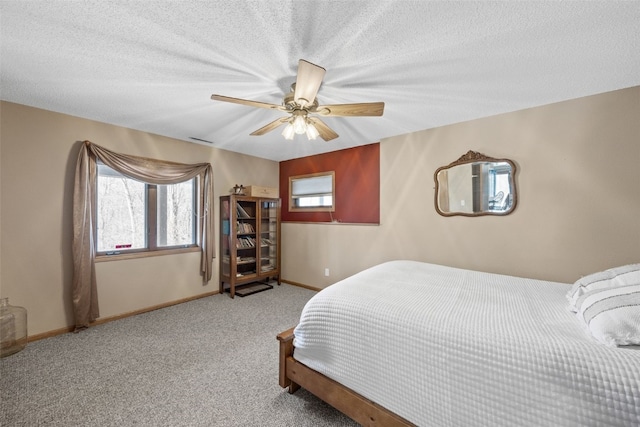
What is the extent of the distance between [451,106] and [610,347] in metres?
2.14

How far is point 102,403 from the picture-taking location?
1644mm

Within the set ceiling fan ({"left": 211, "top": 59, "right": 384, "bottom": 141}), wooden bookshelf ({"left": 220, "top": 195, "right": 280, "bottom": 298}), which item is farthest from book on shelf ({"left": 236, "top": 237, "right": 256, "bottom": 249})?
ceiling fan ({"left": 211, "top": 59, "right": 384, "bottom": 141})

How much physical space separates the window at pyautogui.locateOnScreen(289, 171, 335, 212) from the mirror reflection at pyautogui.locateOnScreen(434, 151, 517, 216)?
169cm

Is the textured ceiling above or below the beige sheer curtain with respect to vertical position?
above

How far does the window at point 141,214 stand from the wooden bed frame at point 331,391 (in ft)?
8.69

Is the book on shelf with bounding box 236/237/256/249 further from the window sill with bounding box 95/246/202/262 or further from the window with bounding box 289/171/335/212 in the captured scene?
the window with bounding box 289/171/335/212

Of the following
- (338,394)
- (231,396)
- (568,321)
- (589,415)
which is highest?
(568,321)

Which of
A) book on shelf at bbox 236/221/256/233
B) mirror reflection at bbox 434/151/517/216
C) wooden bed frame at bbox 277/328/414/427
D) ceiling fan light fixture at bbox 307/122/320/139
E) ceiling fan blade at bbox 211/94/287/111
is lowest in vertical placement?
wooden bed frame at bbox 277/328/414/427

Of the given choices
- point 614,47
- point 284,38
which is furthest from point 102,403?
point 614,47

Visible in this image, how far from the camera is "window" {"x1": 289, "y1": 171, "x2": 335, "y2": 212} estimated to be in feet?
13.6

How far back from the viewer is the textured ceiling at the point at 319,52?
129 cm

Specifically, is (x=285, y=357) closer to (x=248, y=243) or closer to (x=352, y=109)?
(x=352, y=109)

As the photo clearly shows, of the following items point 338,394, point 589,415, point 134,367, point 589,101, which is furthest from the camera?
point 589,101

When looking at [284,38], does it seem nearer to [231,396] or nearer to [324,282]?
[231,396]
